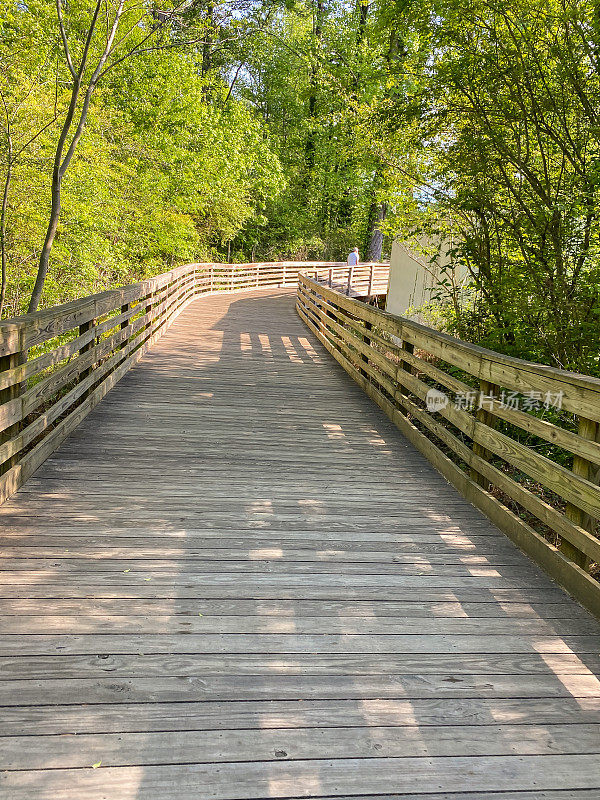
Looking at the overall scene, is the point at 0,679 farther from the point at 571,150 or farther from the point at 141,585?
the point at 571,150

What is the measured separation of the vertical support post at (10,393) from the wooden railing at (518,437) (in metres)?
2.86

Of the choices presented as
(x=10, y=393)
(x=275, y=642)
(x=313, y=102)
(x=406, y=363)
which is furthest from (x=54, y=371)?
Answer: (x=313, y=102)

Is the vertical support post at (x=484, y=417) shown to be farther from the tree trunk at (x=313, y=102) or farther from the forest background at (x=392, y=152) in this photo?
the tree trunk at (x=313, y=102)

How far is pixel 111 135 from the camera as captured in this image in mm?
18438

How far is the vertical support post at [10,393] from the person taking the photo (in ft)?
13.0

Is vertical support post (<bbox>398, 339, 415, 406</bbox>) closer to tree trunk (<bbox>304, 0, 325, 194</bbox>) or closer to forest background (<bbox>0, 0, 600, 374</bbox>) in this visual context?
forest background (<bbox>0, 0, 600, 374</bbox>)

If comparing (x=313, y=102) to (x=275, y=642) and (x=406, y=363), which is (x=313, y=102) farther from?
(x=275, y=642)

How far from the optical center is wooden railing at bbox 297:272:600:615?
10.6 feet

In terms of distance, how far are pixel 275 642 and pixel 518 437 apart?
16.0 feet

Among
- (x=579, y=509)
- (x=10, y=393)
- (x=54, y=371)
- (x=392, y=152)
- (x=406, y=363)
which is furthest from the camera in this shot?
(x=392, y=152)

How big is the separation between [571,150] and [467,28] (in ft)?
5.10

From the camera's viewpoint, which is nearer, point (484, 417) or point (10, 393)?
point (10, 393)

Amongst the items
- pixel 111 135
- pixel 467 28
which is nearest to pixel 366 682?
pixel 467 28

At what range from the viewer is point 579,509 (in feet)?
10.7
